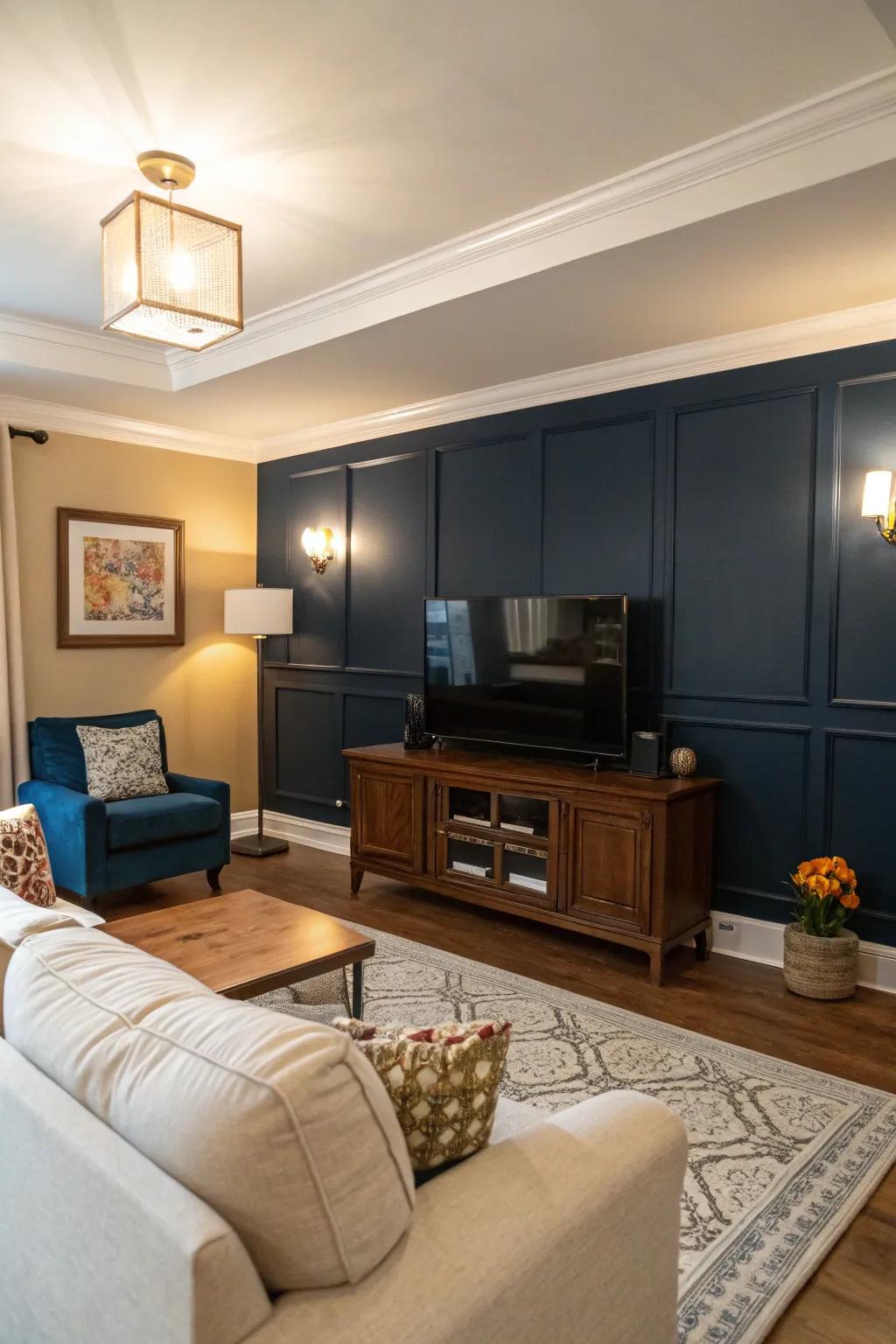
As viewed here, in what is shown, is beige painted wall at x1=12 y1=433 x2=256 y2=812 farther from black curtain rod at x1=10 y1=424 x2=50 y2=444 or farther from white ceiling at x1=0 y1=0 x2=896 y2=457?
white ceiling at x1=0 y1=0 x2=896 y2=457

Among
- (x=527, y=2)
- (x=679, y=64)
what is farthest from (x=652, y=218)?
(x=527, y=2)

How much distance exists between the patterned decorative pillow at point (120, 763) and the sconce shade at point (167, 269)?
2529 mm

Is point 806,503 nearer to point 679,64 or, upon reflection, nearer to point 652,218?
point 652,218

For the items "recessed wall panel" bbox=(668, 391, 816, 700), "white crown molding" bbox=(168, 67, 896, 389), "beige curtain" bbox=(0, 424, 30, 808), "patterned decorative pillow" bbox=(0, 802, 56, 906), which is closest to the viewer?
"white crown molding" bbox=(168, 67, 896, 389)

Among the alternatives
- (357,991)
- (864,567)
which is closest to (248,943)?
(357,991)

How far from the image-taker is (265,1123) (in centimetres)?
102

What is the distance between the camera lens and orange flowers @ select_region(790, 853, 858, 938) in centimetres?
342

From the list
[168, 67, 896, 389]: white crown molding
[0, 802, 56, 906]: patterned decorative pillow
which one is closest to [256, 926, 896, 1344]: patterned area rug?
[0, 802, 56, 906]: patterned decorative pillow

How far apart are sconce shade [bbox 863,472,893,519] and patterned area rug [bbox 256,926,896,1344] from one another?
6.48 feet

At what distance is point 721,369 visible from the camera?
3936mm

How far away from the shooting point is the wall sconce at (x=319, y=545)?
5.64 meters

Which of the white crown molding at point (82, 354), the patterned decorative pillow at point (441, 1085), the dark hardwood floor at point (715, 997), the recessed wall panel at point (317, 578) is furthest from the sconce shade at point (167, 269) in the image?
the recessed wall panel at point (317, 578)

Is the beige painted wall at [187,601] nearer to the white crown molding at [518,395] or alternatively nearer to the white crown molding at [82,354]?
the white crown molding at [518,395]

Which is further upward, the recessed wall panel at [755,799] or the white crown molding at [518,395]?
the white crown molding at [518,395]
